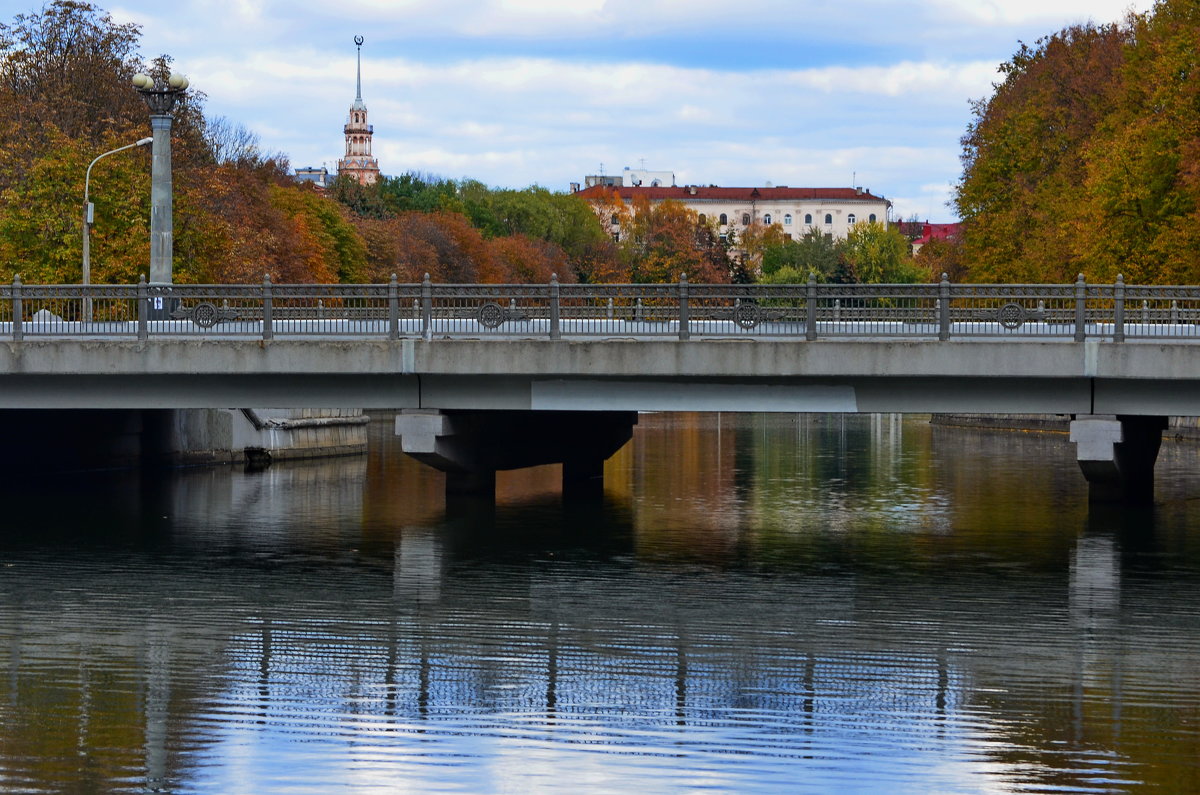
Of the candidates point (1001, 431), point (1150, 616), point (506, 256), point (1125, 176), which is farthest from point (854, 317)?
point (506, 256)

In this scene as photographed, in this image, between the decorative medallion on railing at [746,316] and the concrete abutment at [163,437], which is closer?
the decorative medallion on railing at [746,316]

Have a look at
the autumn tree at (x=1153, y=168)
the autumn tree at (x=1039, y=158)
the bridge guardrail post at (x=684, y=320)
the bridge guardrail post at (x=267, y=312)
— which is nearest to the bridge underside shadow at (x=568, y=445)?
the bridge guardrail post at (x=267, y=312)

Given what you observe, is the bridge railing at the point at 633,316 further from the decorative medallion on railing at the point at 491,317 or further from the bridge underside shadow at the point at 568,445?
the bridge underside shadow at the point at 568,445

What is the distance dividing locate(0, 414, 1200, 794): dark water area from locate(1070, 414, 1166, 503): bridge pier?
2.21 ft

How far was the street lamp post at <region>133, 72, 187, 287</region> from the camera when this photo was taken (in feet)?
106

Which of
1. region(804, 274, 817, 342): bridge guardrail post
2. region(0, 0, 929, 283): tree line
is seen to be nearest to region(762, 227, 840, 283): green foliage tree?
region(0, 0, 929, 283): tree line

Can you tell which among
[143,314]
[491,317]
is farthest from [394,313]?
[143,314]

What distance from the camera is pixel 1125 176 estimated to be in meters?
51.2

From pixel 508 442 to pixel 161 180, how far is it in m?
9.94

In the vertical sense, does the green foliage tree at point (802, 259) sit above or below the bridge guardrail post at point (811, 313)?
above

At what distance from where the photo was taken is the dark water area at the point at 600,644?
14734 mm

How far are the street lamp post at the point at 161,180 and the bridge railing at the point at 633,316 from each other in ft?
5.57

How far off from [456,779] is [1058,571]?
15.9m

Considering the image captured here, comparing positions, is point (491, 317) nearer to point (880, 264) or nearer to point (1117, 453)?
point (1117, 453)
